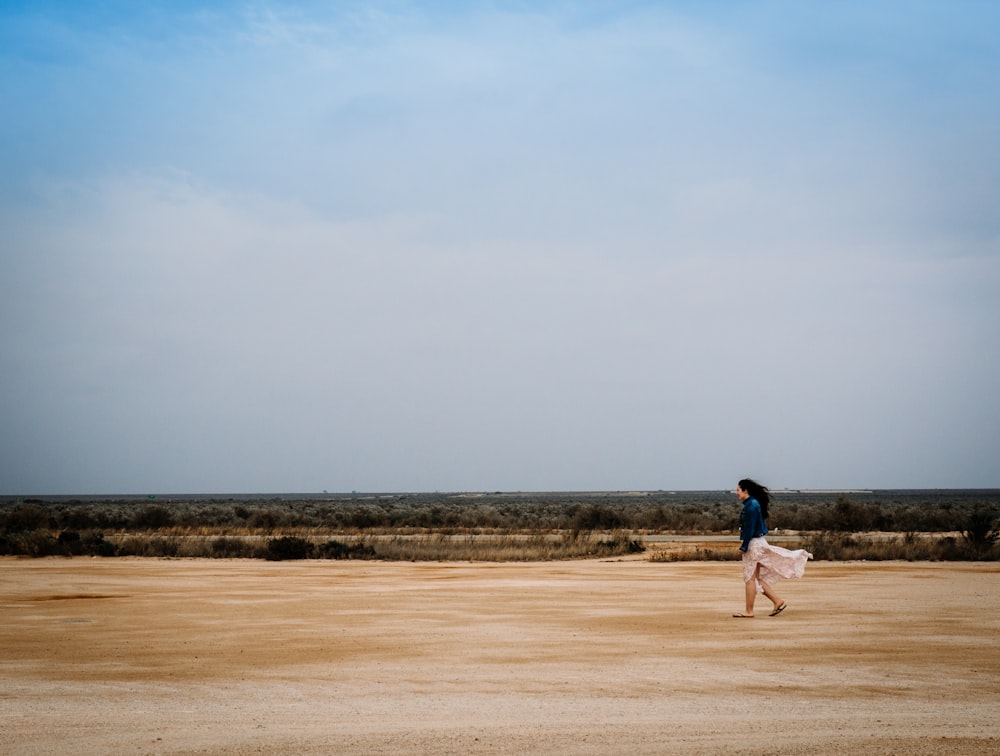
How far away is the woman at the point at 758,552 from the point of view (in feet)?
50.6

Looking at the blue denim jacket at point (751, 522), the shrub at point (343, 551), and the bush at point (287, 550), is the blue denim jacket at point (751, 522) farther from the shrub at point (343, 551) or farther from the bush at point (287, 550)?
the bush at point (287, 550)

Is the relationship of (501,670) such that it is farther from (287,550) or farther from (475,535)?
(475,535)

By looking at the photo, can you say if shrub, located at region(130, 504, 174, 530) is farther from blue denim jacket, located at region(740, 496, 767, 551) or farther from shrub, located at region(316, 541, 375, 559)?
blue denim jacket, located at region(740, 496, 767, 551)

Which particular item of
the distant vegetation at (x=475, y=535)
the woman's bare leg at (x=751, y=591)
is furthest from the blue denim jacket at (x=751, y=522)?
the distant vegetation at (x=475, y=535)

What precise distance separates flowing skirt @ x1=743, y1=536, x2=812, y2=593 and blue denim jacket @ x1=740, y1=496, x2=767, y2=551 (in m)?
→ 0.07

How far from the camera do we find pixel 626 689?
35.3 ft

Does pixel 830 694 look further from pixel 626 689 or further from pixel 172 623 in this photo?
pixel 172 623

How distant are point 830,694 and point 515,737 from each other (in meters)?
3.58

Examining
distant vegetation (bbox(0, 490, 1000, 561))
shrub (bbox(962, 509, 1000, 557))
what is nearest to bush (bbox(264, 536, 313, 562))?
distant vegetation (bbox(0, 490, 1000, 561))

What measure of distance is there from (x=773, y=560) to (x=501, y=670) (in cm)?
531

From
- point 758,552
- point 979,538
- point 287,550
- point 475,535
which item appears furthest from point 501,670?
point 475,535

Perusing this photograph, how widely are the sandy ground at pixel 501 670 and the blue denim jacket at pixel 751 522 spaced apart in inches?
51.4

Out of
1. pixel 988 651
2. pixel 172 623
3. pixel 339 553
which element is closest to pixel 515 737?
pixel 988 651

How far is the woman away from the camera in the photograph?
15422 mm
